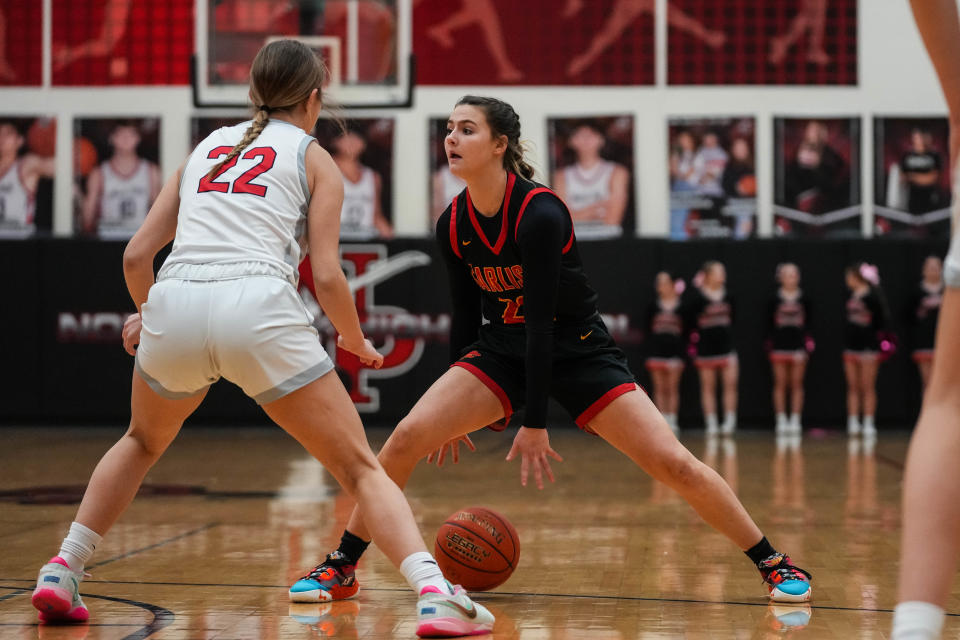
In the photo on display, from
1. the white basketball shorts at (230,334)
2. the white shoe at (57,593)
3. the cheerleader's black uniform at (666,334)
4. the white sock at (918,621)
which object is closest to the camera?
the white sock at (918,621)

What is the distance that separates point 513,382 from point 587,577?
0.96 m

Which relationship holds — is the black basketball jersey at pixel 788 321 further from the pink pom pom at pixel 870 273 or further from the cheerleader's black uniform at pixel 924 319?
the cheerleader's black uniform at pixel 924 319

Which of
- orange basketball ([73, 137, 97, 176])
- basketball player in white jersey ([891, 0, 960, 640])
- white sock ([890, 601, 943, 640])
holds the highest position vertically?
orange basketball ([73, 137, 97, 176])

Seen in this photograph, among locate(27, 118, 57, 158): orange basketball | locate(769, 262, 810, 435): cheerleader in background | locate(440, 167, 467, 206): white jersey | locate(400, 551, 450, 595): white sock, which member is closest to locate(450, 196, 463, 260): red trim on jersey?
locate(400, 551, 450, 595): white sock

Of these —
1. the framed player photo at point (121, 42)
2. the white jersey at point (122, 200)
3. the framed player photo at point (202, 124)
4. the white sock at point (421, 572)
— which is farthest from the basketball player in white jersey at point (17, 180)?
the white sock at point (421, 572)

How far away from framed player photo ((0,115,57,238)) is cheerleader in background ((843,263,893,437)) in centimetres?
976

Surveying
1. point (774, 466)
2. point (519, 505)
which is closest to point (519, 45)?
point (774, 466)

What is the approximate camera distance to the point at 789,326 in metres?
13.5

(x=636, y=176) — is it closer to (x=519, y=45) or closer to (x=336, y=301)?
(x=519, y=45)

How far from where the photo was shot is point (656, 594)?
170 inches

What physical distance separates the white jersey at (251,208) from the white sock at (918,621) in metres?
2.00

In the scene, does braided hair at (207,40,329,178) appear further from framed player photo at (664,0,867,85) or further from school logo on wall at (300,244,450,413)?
framed player photo at (664,0,867,85)

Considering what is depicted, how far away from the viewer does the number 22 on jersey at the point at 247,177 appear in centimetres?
354

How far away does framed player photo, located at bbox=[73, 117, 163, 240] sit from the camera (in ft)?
47.5
